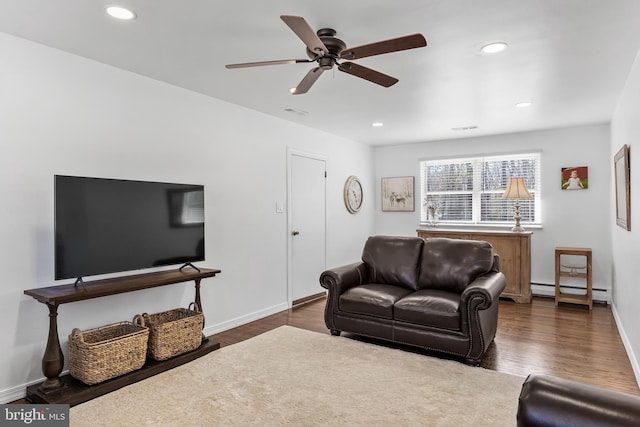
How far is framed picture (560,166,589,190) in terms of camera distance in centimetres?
530

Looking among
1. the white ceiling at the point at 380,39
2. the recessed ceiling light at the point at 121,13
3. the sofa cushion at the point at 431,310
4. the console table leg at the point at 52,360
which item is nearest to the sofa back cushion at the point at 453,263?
the sofa cushion at the point at 431,310

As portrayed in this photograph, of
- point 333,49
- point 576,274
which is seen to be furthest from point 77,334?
point 576,274

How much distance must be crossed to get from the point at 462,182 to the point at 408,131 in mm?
1414

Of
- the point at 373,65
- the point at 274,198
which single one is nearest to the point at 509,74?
the point at 373,65

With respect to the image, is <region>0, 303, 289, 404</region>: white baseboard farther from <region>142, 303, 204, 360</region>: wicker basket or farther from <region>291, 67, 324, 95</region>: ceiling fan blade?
<region>291, 67, 324, 95</region>: ceiling fan blade

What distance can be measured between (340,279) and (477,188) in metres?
3.51

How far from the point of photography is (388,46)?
2074mm

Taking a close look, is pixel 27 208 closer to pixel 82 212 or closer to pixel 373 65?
pixel 82 212

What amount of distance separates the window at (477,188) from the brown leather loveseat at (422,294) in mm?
2432

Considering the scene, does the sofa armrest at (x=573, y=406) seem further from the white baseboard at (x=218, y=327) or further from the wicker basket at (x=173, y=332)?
the white baseboard at (x=218, y=327)

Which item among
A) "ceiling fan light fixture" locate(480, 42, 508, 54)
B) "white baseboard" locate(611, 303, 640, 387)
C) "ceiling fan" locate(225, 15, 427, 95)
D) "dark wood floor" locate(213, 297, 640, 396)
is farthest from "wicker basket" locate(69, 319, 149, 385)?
"white baseboard" locate(611, 303, 640, 387)

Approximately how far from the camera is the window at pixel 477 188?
5.77 metres

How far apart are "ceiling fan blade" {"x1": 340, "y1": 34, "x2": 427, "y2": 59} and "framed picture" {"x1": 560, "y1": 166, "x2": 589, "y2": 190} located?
4.46 metres

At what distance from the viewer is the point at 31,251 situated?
267 cm
